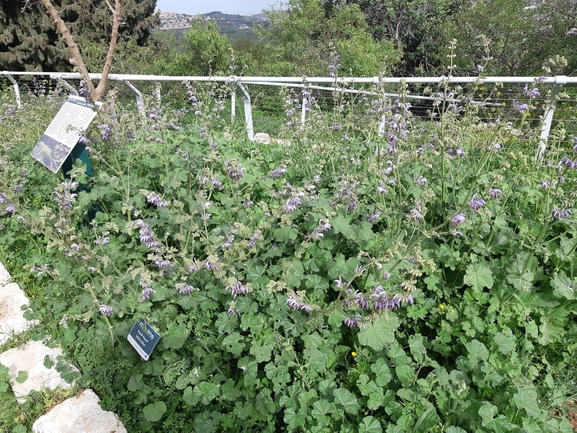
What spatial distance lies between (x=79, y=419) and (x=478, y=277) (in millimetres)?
2287

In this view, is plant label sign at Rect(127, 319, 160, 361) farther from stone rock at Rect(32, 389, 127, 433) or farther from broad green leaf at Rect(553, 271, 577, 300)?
broad green leaf at Rect(553, 271, 577, 300)

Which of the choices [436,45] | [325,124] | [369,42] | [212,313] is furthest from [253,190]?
[436,45]

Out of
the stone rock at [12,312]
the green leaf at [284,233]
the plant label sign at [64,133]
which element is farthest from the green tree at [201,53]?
the green leaf at [284,233]

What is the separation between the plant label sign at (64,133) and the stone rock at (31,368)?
1.34m

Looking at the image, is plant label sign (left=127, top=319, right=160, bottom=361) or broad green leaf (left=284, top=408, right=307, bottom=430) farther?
plant label sign (left=127, top=319, right=160, bottom=361)

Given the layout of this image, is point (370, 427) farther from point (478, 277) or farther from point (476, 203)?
point (476, 203)

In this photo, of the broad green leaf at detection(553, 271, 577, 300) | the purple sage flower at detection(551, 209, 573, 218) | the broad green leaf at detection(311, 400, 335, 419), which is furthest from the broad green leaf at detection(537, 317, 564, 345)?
the broad green leaf at detection(311, 400, 335, 419)

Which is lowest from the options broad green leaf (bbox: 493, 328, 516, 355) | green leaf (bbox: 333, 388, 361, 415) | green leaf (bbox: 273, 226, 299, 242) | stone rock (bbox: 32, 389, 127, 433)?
stone rock (bbox: 32, 389, 127, 433)

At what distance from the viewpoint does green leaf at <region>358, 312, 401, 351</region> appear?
1854 mm

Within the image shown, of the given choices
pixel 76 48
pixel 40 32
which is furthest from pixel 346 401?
pixel 40 32

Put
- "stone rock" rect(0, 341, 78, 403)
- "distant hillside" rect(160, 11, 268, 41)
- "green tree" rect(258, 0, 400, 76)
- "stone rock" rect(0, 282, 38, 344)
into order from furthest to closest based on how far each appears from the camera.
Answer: "distant hillside" rect(160, 11, 268, 41) → "green tree" rect(258, 0, 400, 76) → "stone rock" rect(0, 282, 38, 344) → "stone rock" rect(0, 341, 78, 403)

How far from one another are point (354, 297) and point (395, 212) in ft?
3.33

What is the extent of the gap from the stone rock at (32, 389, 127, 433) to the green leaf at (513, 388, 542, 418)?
Answer: 1.93m

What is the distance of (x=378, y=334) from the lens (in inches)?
74.4
